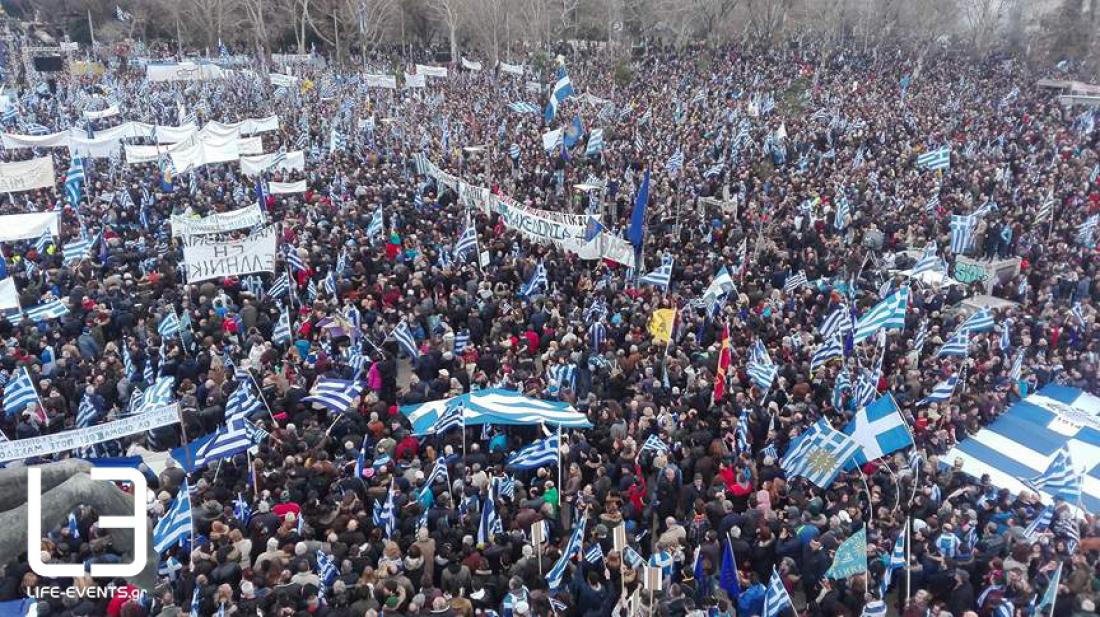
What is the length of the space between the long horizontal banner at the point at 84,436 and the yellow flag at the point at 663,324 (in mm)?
6965

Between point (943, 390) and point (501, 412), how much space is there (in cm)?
A: 616

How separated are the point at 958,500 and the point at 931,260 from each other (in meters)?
7.38

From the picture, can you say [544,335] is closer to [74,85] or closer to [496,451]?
[496,451]

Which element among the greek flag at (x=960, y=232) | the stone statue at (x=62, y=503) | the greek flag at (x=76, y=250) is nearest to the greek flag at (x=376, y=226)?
the greek flag at (x=76, y=250)

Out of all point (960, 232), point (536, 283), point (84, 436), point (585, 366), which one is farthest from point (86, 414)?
point (960, 232)

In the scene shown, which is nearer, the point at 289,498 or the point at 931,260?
the point at 289,498

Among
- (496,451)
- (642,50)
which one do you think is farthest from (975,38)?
(496,451)

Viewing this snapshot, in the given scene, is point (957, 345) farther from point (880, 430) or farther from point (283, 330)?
point (283, 330)

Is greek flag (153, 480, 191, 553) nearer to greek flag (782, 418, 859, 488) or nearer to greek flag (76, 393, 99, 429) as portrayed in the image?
greek flag (76, 393, 99, 429)

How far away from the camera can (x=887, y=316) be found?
12.7 meters

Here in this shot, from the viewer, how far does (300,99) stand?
37.2 m

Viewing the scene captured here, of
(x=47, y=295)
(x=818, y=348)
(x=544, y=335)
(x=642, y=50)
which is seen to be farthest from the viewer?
(x=642, y=50)

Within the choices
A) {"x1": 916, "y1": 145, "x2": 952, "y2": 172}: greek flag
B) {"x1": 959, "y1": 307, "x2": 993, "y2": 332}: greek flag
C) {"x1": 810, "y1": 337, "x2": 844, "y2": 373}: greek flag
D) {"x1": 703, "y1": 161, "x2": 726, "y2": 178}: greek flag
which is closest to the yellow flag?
{"x1": 810, "y1": 337, "x2": 844, "y2": 373}: greek flag

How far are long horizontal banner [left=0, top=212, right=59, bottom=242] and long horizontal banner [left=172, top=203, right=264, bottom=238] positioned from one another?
2.35 meters
